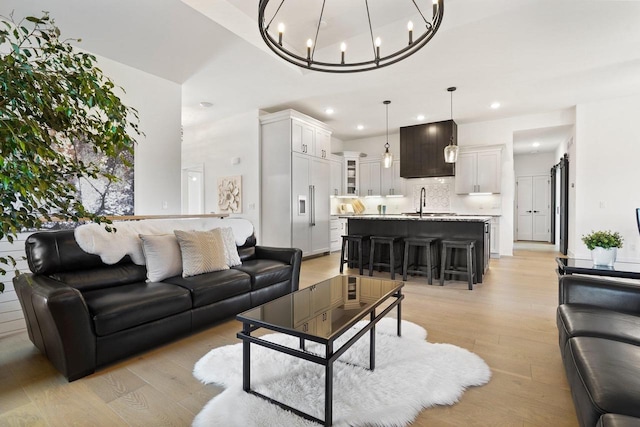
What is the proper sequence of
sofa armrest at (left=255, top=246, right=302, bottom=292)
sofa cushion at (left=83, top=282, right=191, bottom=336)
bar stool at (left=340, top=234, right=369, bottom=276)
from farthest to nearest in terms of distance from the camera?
bar stool at (left=340, top=234, right=369, bottom=276), sofa armrest at (left=255, top=246, right=302, bottom=292), sofa cushion at (left=83, top=282, right=191, bottom=336)

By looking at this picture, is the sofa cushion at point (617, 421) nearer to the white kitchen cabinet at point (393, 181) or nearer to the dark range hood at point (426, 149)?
the dark range hood at point (426, 149)

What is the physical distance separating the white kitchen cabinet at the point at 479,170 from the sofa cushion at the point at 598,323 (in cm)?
528

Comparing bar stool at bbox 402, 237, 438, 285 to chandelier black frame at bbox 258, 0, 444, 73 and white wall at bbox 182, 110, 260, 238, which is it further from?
white wall at bbox 182, 110, 260, 238

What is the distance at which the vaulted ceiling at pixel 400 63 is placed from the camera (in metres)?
3.11

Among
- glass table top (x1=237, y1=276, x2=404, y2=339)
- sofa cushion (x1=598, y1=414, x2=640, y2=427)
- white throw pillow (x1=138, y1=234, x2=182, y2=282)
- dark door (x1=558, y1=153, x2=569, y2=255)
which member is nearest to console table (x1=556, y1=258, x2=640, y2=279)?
glass table top (x1=237, y1=276, x2=404, y2=339)

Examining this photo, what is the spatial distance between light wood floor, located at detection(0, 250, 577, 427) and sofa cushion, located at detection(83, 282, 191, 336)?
0.29m

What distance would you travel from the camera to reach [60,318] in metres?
1.85

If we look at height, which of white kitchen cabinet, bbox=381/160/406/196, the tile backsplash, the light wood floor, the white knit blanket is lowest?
the light wood floor

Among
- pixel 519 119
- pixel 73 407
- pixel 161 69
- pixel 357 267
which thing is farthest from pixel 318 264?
pixel 519 119

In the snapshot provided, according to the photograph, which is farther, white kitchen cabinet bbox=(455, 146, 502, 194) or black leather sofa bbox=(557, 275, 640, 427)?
white kitchen cabinet bbox=(455, 146, 502, 194)

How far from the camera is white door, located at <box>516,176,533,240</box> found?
981 centimetres

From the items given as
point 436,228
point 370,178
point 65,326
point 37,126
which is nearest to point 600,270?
point 436,228

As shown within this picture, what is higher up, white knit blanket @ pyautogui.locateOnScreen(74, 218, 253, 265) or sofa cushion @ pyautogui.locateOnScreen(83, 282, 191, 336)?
white knit blanket @ pyautogui.locateOnScreen(74, 218, 253, 265)

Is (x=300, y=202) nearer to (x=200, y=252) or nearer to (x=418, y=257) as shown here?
(x=418, y=257)
